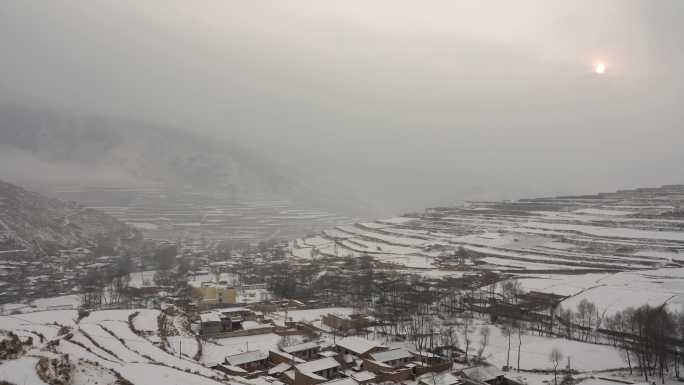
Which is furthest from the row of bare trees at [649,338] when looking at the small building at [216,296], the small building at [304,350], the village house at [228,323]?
the small building at [216,296]

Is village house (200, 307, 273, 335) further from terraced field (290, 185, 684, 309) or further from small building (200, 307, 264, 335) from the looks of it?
terraced field (290, 185, 684, 309)

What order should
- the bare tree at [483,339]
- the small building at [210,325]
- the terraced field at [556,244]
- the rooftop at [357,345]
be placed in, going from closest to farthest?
1. the rooftop at [357,345]
2. the bare tree at [483,339]
3. the small building at [210,325]
4. the terraced field at [556,244]

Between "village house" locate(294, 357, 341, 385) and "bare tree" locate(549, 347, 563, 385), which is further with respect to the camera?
"bare tree" locate(549, 347, 563, 385)

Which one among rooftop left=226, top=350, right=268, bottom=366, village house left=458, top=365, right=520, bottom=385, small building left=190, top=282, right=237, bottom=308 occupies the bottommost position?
small building left=190, top=282, right=237, bottom=308

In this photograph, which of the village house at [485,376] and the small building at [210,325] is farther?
the small building at [210,325]

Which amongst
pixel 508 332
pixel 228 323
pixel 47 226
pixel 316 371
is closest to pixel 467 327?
pixel 508 332

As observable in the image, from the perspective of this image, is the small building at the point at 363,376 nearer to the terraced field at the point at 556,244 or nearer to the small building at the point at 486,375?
the small building at the point at 486,375

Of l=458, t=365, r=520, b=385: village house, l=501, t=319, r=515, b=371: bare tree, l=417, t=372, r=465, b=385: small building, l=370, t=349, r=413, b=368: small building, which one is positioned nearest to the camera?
l=417, t=372, r=465, b=385: small building

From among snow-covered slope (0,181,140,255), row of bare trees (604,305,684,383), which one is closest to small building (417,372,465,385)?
row of bare trees (604,305,684,383)

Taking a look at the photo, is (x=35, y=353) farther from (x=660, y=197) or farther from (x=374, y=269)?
(x=660, y=197)

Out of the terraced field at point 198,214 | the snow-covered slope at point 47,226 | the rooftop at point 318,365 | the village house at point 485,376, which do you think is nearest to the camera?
the village house at point 485,376
